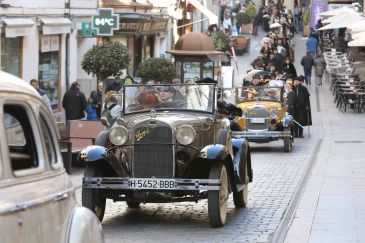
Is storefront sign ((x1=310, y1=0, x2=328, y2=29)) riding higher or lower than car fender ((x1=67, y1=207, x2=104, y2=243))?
higher

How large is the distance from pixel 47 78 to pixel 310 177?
11432mm

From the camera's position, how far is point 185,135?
13.3 meters

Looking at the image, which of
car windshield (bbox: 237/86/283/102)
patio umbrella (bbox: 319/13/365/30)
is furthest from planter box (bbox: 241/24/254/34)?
car windshield (bbox: 237/86/283/102)

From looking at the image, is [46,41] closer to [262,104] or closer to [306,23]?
[262,104]

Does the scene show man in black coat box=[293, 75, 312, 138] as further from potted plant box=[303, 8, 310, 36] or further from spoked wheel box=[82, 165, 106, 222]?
potted plant box=[303, 8, 310, 36]

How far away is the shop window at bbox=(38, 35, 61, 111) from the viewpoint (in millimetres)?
28609

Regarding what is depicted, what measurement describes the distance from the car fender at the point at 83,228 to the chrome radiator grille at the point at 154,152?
Answer: 5.85m

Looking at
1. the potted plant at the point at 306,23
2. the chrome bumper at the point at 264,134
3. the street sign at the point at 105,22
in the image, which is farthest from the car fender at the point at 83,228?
the potted plant at the point at 306,23

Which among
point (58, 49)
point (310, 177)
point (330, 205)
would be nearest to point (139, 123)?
point (330, 205)

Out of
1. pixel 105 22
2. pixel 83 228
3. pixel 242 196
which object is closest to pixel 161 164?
pixel 242 196

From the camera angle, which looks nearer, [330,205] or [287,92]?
[330,205]

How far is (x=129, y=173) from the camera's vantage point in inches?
527

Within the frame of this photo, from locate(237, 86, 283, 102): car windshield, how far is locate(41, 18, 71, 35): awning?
17.6 feet

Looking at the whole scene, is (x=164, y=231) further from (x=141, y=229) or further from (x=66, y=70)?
(x=66, y=70)
